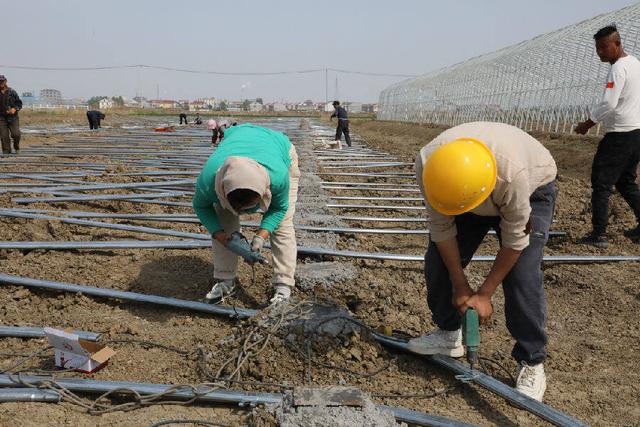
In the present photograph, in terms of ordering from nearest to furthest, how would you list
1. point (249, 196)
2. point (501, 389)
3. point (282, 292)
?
1. point (501, 389)
2. point (249, 196)
3. point (282, 292)

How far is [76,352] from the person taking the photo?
8.46 feet

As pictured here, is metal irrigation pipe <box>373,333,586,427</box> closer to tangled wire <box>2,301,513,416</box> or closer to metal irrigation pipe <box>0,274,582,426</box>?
metal irrigation pipe <box>0,274,582,426</box>

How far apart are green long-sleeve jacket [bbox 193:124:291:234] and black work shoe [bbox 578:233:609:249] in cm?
305

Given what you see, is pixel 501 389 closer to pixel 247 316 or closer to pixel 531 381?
pixel 531 381

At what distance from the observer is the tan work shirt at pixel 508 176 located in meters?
2.05

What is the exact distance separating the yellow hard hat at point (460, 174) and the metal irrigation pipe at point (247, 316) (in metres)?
1.00

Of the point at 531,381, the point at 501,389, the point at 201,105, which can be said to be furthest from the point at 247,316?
the point at 201,105

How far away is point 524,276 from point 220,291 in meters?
1.93

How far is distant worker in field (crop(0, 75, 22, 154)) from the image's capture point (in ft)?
31.4

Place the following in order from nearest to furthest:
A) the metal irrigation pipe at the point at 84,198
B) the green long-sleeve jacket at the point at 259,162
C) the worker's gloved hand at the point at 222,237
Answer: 1. the green long-sleeve jacket at the point at 259,162
2. the worker's gloved hand at the point at 222,237
3. the metal irrigation pipe at the point at 84,198

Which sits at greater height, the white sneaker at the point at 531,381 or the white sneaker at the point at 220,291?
the white sneaker at the point at 220,291

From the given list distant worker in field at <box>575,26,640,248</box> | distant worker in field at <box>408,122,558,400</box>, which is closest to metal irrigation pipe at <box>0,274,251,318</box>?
distant worker in field at <box>408,122,558,400</box>

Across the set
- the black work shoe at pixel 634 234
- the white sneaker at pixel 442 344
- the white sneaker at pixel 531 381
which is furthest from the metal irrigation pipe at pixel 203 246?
the white sneaker at pixel 531 381

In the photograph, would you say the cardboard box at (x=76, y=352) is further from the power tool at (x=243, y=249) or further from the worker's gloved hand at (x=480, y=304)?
the worker's gloved hand at (x=480, y=304)
